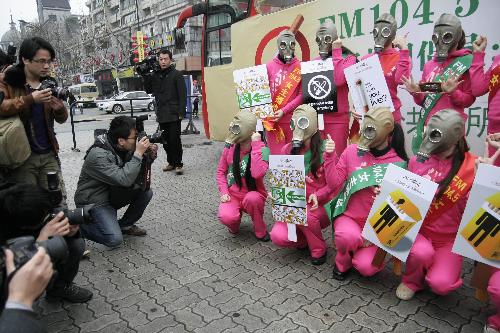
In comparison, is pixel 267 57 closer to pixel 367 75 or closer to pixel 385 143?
pixel 367 75

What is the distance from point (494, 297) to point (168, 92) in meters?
5.25

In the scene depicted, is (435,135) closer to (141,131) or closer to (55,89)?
(141,131)

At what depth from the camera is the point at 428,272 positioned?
263 centimetres

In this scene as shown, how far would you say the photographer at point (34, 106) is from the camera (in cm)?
Result: 302

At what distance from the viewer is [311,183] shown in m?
3.34

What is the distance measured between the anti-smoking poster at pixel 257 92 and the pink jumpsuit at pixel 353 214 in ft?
5.05

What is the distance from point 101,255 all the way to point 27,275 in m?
2.40

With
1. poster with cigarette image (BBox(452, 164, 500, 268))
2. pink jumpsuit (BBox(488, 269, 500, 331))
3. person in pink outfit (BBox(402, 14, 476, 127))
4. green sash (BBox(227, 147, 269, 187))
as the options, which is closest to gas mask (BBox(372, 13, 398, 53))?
person in pink outfit (BBox(402, 14, 476, 127))

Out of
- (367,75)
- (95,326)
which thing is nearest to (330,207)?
(367,75)

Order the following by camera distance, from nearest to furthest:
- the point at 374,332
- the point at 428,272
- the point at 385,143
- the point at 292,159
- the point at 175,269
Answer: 1. the point at 374,332
2. the point at 428,272
3. the point at 385,143
4. the point at 292,159
5. the point at 175,269

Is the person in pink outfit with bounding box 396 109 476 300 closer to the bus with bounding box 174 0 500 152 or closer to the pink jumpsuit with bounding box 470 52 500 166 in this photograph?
the pink jumpsuit with bounding box 470 52 500 166

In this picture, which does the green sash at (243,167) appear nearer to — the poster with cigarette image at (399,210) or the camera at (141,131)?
the camera at (141,131)

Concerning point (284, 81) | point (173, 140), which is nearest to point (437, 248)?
point (284, 81)

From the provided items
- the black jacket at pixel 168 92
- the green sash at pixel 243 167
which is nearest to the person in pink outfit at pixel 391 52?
the green sash at pixel 243 167
